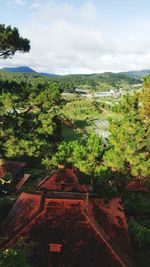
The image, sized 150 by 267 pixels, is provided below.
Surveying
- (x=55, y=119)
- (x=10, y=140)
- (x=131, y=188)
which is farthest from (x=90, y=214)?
(x=55, y=119)

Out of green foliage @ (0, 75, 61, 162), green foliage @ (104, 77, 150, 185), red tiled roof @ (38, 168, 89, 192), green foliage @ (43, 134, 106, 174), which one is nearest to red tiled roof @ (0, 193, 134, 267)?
green foliage @ (104, 77, 150, 185)

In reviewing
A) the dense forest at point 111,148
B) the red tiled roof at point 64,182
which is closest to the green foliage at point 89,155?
the dense forest at point 111,148

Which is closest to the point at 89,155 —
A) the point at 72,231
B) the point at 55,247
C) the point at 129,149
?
the point at 129,149

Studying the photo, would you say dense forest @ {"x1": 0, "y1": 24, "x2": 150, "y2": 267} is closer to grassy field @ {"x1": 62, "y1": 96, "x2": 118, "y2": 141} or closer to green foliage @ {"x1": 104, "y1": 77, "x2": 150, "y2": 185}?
green foliage @ {"x1": 104, "y1": 77, "x2": 150, "y2": 185}

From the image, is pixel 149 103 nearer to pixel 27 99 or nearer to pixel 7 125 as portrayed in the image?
pixel 27 99

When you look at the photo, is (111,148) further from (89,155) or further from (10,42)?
(10,42)

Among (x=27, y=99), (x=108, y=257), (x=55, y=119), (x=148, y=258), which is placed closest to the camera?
(x=108, y=257)

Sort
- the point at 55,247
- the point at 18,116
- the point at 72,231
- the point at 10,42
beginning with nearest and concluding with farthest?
the point at 55,247 < the point at 72,231 < the point at 10,42 < the point at 18,116

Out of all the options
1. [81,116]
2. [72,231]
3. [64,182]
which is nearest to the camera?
[72,231]

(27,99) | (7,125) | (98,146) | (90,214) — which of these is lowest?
(90,214)
